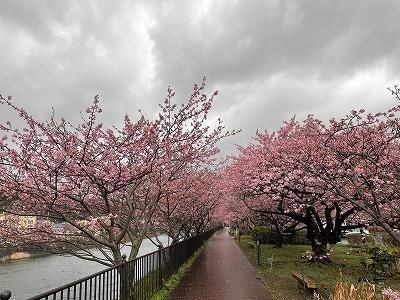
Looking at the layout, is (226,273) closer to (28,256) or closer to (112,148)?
(112,148)

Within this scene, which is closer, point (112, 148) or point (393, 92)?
point (393, 92)

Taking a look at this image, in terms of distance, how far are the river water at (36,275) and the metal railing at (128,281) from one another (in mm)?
7968

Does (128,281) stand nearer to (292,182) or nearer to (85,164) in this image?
(85,164)

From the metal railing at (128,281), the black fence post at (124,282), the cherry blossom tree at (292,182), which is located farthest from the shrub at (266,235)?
the black fence post at (124,282)

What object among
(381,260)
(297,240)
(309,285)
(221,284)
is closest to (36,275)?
(221,284)

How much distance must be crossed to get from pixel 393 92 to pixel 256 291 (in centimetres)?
617

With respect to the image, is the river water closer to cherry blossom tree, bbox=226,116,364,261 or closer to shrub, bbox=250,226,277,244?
cherry blossom tree, bbox=226,116,364,261

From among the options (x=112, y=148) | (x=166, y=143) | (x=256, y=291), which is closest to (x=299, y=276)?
(x=256, y=291)

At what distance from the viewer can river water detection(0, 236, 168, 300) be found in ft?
55.5

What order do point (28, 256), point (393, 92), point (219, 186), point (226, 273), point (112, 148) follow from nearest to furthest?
point (393, 92), point (112, 148), point (226, 273), point (219, 186), point (28, 256)

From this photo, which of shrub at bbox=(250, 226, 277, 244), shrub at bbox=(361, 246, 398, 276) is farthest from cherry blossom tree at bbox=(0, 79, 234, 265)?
shrub at bbox=(250, 226, 277, 244)

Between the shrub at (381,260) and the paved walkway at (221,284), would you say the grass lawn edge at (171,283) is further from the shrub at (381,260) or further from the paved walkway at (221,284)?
the shrub at (381,260)

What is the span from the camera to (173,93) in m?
7.69

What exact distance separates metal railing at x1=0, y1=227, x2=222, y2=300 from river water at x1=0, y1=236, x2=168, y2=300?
26.1ft
